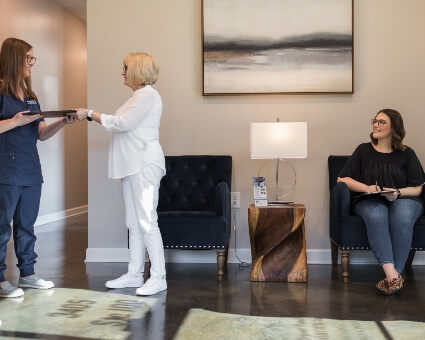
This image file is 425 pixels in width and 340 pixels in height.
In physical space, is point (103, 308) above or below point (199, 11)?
below

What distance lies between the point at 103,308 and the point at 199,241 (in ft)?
3.01

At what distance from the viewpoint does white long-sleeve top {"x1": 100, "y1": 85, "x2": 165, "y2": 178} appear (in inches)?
129

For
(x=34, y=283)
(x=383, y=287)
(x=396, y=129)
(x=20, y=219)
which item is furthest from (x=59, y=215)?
(x=383, y=287)

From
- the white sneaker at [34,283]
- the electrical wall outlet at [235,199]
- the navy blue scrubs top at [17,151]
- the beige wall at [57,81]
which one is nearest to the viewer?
the navy blue scrubs top at [17,151]

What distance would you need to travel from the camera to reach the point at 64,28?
8.11 m

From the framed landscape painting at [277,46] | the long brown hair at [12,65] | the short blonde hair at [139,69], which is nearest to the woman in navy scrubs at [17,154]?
the long brown hair at [12,65]

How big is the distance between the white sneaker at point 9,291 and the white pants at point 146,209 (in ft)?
2.40

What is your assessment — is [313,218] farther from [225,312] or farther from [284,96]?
[225,312]

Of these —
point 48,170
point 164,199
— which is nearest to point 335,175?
point 164,199

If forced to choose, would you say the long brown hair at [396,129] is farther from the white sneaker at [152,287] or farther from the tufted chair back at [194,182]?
the white sneaker at [152,287]

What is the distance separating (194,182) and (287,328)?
187cm

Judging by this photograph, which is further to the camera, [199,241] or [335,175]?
[335,175]

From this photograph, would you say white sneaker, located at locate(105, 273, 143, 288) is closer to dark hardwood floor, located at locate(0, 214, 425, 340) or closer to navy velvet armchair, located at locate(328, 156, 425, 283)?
dark hardwood floor, located at locate(0, 214, 425, 340)

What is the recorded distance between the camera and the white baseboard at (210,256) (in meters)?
4.45
